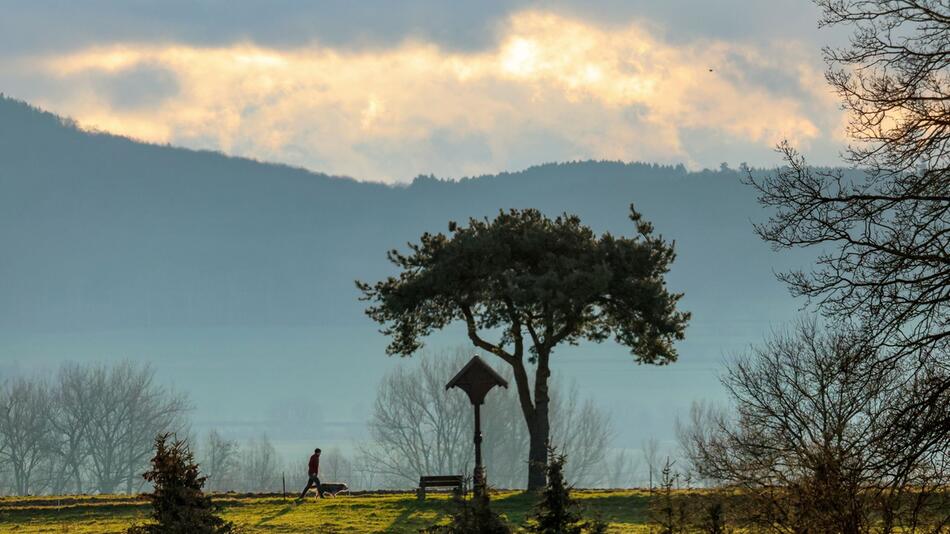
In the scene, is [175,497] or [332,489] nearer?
[175,497]

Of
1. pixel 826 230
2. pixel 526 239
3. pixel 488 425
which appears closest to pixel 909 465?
Answer: pixel 826 230

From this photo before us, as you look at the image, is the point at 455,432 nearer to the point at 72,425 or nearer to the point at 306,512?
the point at 72,425


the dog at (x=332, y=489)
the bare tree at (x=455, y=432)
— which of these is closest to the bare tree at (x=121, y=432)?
the bare tree at (x=455, y=432)

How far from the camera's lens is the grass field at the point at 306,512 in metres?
35.6

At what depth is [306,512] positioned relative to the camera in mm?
39844

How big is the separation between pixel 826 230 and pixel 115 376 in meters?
158

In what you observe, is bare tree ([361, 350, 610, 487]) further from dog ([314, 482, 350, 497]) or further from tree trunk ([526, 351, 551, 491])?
tree trunk ([526, 351, 551, 491])

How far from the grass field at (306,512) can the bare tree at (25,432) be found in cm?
10109

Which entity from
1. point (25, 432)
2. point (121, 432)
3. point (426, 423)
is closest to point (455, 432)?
point (426, 423)

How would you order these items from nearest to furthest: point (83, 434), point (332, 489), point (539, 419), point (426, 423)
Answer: point (539, 419) → point (332, 489) → point (83, 434) → point (426, 423)

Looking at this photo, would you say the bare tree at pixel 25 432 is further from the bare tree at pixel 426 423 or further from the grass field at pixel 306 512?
the grass field at pixel 306 512

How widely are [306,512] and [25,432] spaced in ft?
390

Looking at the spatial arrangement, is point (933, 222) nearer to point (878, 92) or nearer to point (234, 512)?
point (878, 92)

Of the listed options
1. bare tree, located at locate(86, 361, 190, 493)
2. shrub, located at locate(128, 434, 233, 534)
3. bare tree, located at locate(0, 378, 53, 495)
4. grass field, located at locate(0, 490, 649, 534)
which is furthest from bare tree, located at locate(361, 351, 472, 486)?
shrub, located at locate(128, 434, 233, 534)
